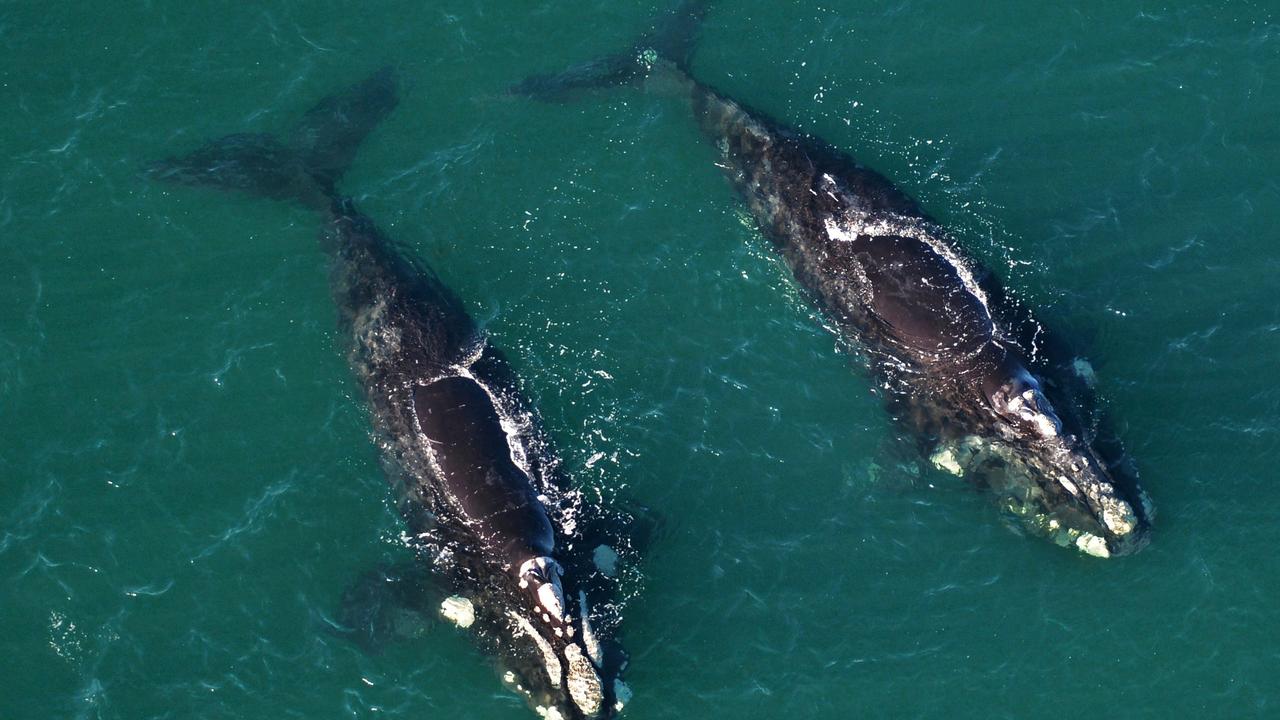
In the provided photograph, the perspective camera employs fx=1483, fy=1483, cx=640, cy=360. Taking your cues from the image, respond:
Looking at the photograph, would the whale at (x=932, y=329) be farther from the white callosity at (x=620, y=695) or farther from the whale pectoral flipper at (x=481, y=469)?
the white callosity at (x=620, y=695)

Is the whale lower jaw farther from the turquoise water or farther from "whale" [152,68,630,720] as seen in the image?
"whale" [152,68,630,720]

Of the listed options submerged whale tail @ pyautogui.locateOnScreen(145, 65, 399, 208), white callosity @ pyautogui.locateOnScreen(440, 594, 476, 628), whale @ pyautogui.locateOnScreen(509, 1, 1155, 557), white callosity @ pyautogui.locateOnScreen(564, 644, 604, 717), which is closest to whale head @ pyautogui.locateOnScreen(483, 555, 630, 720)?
white callosity @ pyautogui.locateOnScreen(564, 644, 604, 717)

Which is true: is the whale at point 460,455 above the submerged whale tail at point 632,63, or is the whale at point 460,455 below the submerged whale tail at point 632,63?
below

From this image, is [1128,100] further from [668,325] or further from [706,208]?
[668,325]

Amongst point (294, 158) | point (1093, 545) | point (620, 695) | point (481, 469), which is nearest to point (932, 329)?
point (1093, 545)

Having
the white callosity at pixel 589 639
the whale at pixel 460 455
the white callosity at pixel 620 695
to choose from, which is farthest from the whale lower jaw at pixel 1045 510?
the white callosity at pixel 620 695
